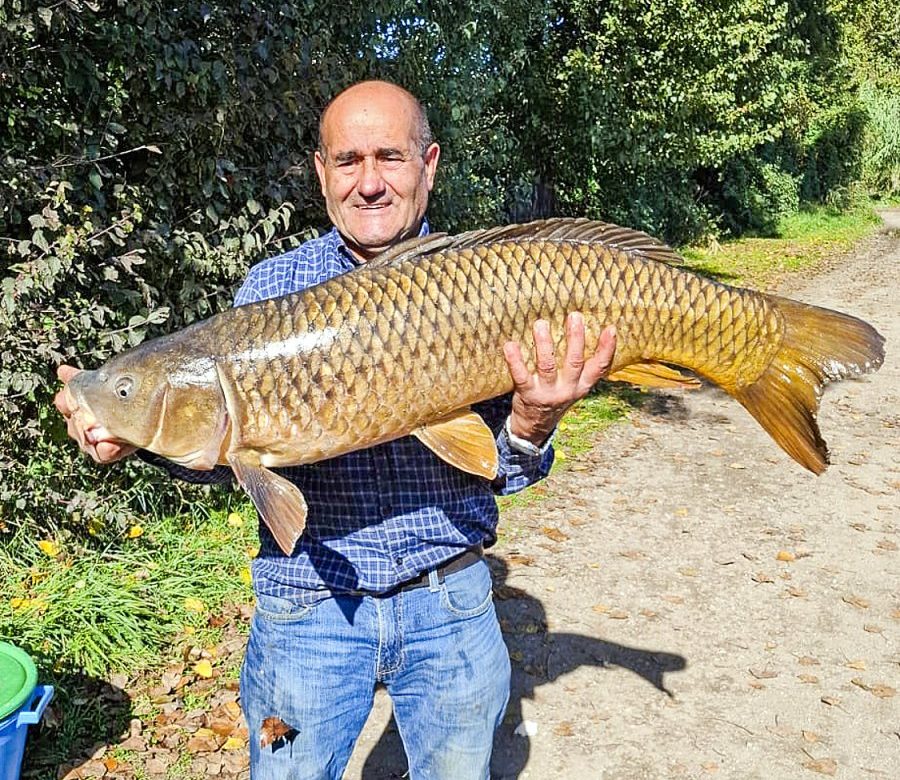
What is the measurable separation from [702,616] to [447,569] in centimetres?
313

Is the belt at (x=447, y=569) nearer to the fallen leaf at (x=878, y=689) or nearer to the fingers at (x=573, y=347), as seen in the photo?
the fingers at (x=573, y=347)

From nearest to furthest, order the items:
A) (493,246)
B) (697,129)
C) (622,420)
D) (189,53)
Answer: (493,246) → (189,53) → (622,420) → (697,129)

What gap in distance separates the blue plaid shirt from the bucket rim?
3.92ft

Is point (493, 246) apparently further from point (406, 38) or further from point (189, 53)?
point (406, 38)

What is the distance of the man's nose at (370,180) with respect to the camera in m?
2.21

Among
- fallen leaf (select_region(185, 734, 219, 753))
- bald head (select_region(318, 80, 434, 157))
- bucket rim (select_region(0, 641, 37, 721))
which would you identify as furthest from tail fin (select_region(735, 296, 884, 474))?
fallen leaf (select_region(185, 734, 219, 753))

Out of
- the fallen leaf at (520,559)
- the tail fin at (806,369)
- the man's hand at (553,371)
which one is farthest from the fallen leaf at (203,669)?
the tail fin at (806,369)

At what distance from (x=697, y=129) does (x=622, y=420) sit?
6325 mm

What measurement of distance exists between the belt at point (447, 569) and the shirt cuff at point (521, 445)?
0.90 ft

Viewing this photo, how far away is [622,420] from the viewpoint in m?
8.41

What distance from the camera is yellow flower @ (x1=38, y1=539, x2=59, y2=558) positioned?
4.61m

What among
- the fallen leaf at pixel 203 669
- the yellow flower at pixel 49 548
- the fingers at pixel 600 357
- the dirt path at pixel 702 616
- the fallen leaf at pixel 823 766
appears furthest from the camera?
the yellow flower at pixel 49 548

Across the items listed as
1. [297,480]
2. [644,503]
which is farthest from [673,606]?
[297,480]

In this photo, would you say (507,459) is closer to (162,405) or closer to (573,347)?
(573,347)
